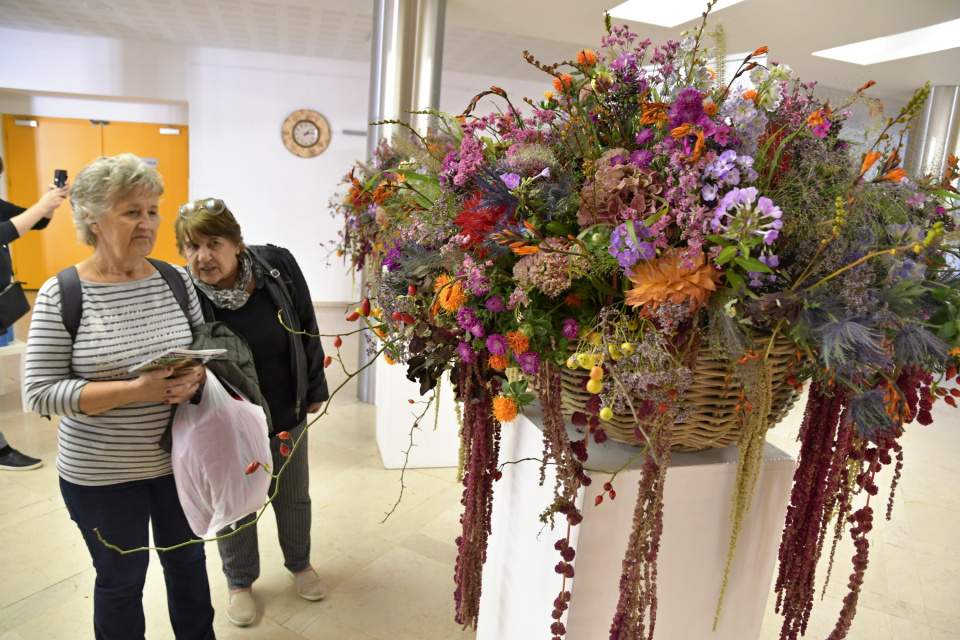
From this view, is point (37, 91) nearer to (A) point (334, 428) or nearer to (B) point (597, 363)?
(A) point (334, 428)

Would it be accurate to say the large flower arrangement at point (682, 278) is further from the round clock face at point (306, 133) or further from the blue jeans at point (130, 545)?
the round clock face at point (306, 133)

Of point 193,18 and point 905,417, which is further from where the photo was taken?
point 193,18

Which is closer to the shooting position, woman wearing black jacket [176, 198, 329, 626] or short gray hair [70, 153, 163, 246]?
short gray hair [70, 153, 163, 246]

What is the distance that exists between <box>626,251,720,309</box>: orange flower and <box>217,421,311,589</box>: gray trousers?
1.58 meters

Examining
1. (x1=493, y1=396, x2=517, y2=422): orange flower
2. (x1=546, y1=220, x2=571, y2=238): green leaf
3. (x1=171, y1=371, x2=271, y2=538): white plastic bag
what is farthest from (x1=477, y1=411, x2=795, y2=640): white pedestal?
(x1=171, y1=371, x2=271, y2=538): white plastic bag

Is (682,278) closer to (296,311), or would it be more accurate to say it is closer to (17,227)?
(296,311)

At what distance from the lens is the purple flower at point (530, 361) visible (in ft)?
2.91

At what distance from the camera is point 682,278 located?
31.3 inches

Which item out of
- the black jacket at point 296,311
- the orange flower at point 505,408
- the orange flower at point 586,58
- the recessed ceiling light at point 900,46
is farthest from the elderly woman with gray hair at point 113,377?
the recessed ceiling light at point 900,46

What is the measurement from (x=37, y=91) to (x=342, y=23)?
3.94m

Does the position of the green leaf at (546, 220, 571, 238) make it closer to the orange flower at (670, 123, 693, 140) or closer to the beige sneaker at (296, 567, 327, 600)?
the orange flower at (670, 123, 693, 140)

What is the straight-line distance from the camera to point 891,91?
6.61m

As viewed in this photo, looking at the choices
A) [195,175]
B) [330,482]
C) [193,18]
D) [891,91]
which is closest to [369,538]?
[330,482]

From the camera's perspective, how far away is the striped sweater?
1.42m
